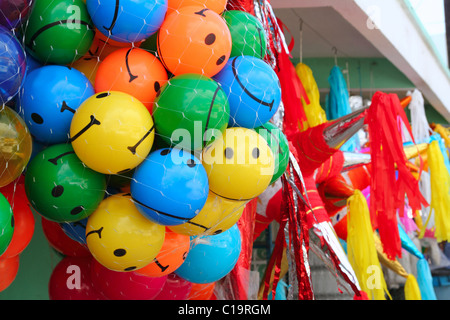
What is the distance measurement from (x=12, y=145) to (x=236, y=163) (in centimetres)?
35

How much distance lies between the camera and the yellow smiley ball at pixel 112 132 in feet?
2.63

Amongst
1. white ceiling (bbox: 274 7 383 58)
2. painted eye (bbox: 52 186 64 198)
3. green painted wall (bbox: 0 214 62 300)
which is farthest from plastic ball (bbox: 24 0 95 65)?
white ceiling (bbox: 274 7 383 58)

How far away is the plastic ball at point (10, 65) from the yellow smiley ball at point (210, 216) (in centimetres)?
34

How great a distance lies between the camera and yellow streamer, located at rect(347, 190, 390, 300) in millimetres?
1895

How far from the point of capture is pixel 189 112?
83 centimetres

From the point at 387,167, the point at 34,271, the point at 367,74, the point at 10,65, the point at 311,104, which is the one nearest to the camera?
the point at 10,65

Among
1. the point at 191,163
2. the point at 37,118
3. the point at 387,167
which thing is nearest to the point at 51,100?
the point at 37,118

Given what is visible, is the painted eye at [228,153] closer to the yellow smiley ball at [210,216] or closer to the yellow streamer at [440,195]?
the yellow smiley ball at [210,216]

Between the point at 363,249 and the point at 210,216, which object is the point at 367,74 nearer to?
the point at 363,249

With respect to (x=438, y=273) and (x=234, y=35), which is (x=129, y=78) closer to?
(x=234, y=35)

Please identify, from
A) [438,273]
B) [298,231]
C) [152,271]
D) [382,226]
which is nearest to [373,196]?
[382,226]

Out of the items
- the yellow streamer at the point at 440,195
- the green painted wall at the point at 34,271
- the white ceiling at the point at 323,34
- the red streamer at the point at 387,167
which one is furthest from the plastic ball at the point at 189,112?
the white ceiling at the point at 323,34

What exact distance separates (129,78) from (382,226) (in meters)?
1.12
